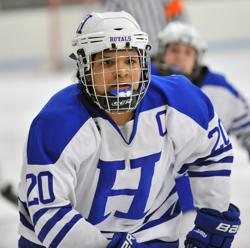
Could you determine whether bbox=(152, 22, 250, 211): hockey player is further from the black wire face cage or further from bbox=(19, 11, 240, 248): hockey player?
the black wire face cage

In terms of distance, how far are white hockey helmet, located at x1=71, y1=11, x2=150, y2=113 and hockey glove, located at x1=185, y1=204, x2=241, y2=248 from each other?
34 centimetres

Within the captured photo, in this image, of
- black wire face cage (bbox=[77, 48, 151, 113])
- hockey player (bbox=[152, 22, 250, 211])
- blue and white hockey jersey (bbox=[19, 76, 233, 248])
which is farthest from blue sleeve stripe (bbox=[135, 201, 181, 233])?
hockey player (bbox=[152, 22, 250, 211])

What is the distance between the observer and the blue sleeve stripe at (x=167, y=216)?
1802mm

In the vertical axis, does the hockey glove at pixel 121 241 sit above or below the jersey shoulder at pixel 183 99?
below

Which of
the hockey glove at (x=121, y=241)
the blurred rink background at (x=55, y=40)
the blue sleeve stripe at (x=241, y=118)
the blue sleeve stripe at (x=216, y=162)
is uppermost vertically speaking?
the blue sleeve stripe at (x=216, y=162)

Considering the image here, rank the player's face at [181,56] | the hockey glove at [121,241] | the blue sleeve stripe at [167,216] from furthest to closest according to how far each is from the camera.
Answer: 1. the player's face at [181,56]
2. the blue sleeve stripe at [167,216]
3. the hockey glove at [121,241]

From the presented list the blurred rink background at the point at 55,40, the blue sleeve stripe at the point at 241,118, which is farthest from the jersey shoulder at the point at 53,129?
the blurred rink background at the point at 55,40

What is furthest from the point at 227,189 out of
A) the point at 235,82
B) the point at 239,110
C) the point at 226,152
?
the point at 235,82

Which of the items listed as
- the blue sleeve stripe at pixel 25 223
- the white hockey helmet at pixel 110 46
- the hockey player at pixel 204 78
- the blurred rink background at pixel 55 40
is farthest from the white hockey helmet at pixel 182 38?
the blurred rink background at pixel 55 40

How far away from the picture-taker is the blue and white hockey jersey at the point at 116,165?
1565 mm

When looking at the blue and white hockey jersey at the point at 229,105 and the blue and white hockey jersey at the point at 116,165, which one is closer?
the blue and white hockey jersey at the point at 116,165

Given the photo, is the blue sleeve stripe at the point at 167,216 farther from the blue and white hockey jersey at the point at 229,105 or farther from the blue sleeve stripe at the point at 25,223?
the blue and white hockey jersey at the point at 229,105

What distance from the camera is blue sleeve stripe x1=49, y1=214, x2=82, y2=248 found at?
1553mm

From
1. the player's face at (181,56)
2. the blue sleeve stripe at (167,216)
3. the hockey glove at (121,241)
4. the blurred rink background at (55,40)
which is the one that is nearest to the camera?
the hockey glove at (121,241)
